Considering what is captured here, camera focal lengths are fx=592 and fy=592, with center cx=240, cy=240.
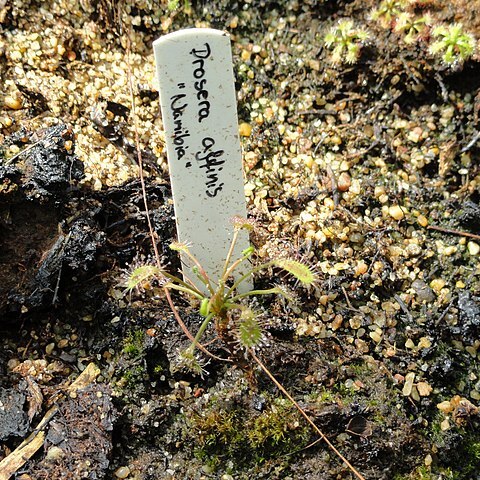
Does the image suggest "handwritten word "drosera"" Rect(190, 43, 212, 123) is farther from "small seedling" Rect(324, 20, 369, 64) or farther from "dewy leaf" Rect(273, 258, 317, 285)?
"small seedling" Rect(324, 20, 369, 64)

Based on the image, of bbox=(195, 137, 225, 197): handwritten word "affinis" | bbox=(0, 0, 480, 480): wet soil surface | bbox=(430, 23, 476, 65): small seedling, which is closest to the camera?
bbox=(195, 137, 225, 197): handwritten word "affinis"

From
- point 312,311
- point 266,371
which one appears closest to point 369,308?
point 312,311

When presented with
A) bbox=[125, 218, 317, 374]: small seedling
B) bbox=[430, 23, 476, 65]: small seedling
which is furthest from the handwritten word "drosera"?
bbox=[430, 23, 476, 65]: small seedling

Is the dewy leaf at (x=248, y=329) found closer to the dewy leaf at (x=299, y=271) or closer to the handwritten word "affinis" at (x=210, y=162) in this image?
the dewy leaf at (x=299, y=271)

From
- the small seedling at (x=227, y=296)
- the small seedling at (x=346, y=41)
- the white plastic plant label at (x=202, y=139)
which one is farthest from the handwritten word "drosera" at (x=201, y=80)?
the small seedling at (x=346, y=41)

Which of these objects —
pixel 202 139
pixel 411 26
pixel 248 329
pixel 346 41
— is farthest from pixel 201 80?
pixel 411 26

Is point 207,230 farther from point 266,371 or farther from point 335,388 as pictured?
point 335,388
